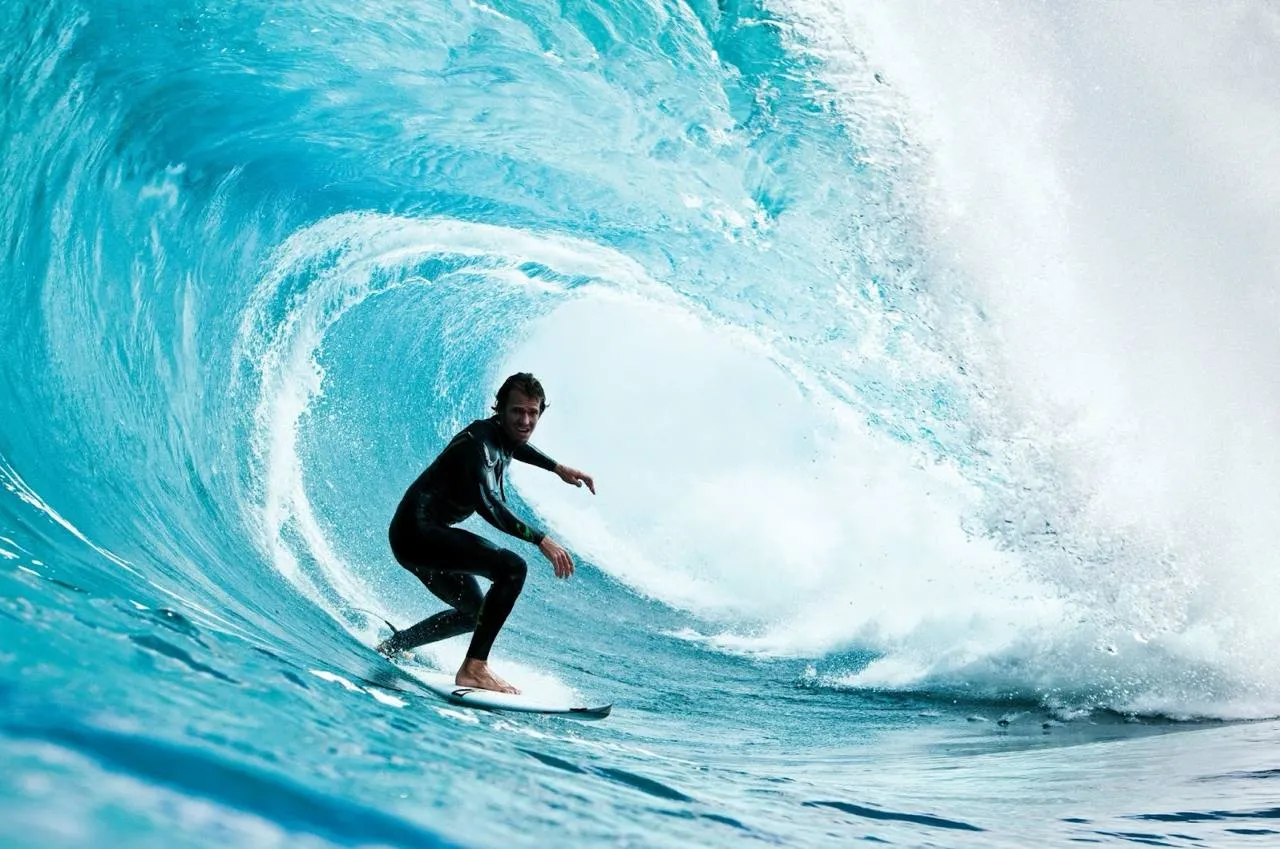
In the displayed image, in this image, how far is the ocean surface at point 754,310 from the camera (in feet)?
14.6

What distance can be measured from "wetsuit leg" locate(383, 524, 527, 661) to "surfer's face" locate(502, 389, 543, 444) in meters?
0.47

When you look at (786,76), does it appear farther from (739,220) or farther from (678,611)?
(678,611)

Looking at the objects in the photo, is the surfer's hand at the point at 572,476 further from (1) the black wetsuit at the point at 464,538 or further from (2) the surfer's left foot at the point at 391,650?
(2) the surfer's left foot at the point at 391,650

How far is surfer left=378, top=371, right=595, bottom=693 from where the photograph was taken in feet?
12.0

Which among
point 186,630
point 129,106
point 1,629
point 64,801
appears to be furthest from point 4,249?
point 64,801

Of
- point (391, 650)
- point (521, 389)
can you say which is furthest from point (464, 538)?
point (391, 650)

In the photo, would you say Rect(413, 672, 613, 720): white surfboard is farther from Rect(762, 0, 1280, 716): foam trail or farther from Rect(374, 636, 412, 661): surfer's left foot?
Rect(762, 0, 1280, 716): foam trail

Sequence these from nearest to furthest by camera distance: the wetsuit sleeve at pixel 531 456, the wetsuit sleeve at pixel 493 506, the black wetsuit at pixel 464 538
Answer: the wetsuit sleeve at pixel 493 506 < the black wetsuit at pixel 464 538 < the wetsuit sleeve at pixel 531 456

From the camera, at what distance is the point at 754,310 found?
298 inches

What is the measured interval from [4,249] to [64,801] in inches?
177

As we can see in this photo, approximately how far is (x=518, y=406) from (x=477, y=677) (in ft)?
3.60

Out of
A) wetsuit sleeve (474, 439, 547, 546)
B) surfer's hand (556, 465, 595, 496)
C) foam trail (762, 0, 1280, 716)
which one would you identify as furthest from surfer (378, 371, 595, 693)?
foam trail (762, 0, 1280, 716)

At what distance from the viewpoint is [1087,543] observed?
6.61 m

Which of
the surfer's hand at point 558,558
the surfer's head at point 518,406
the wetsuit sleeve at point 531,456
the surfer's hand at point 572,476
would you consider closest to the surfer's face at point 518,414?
the surfer's head at point 518,406
